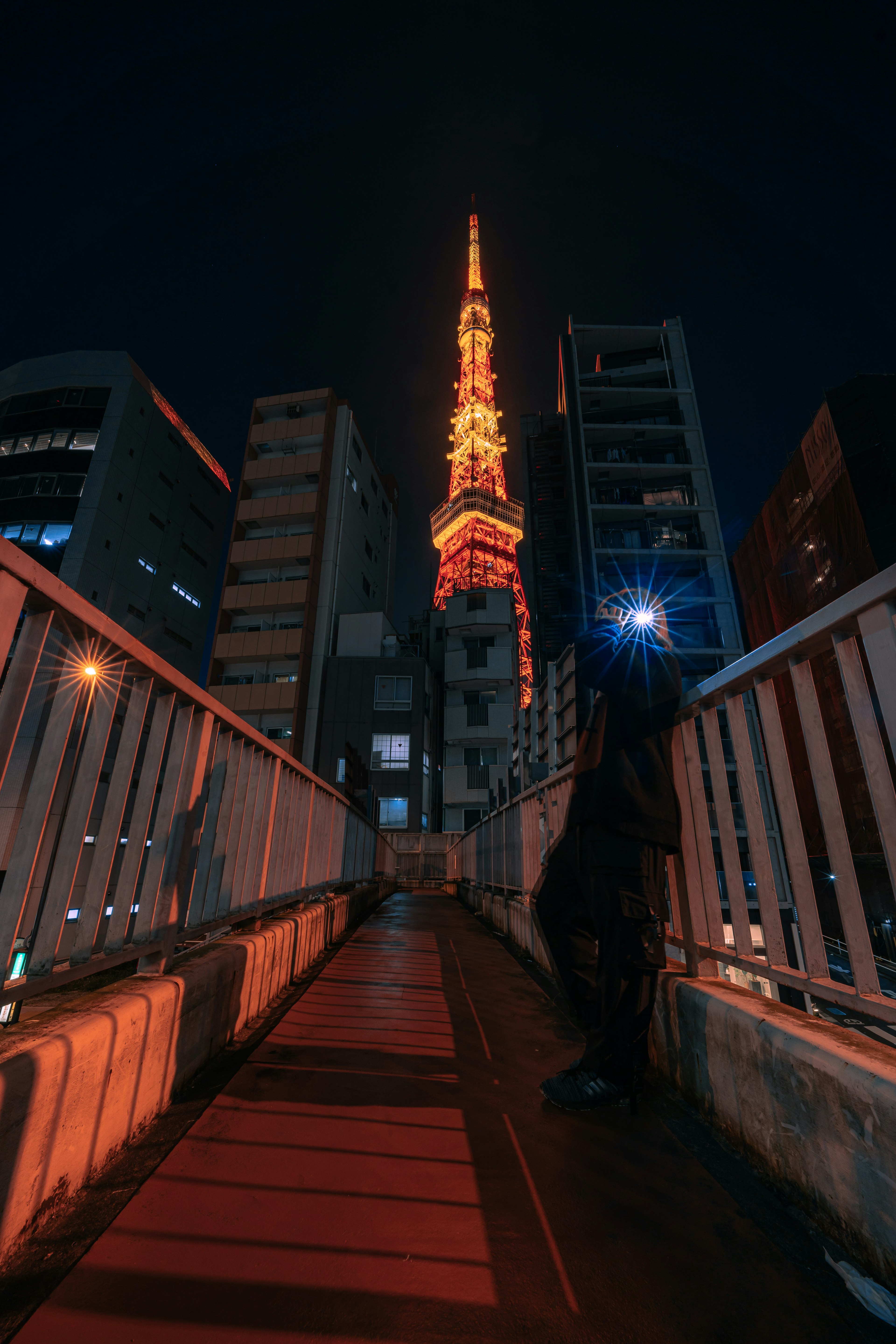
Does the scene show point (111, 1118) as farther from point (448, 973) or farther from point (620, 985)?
point (448, 973)

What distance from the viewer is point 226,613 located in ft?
114

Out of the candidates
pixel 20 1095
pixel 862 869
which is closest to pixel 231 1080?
→ pixel 20 1095

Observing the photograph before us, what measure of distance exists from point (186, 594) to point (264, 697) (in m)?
17.5

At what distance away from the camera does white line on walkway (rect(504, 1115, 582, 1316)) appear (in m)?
1.06

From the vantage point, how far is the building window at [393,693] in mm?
32219

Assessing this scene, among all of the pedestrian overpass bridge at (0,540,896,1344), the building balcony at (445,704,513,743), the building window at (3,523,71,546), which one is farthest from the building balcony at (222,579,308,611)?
the pedestrian overpass bridge at (0,540,896,1344)

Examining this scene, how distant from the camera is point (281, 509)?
35.4 m

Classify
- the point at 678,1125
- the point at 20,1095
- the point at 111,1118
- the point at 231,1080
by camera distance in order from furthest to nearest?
the point at 231,1080 → the point at 678,1125 → the point at 111,1118 → the point at 20,1095

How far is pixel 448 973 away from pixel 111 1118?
9.93 feet

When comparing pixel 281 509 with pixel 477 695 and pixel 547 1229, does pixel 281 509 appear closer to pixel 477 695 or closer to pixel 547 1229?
pixel 477 695

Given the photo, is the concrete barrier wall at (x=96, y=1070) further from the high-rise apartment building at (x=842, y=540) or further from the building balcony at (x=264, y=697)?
the building balcony at (x=264, y=697)

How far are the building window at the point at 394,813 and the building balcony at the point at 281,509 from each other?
1878 cm

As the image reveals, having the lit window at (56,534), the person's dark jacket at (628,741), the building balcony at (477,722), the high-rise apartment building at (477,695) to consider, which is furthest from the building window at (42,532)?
the person's dark jacket at (628,741)

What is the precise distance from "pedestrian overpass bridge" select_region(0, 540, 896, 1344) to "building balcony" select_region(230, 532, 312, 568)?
34.1 meters
